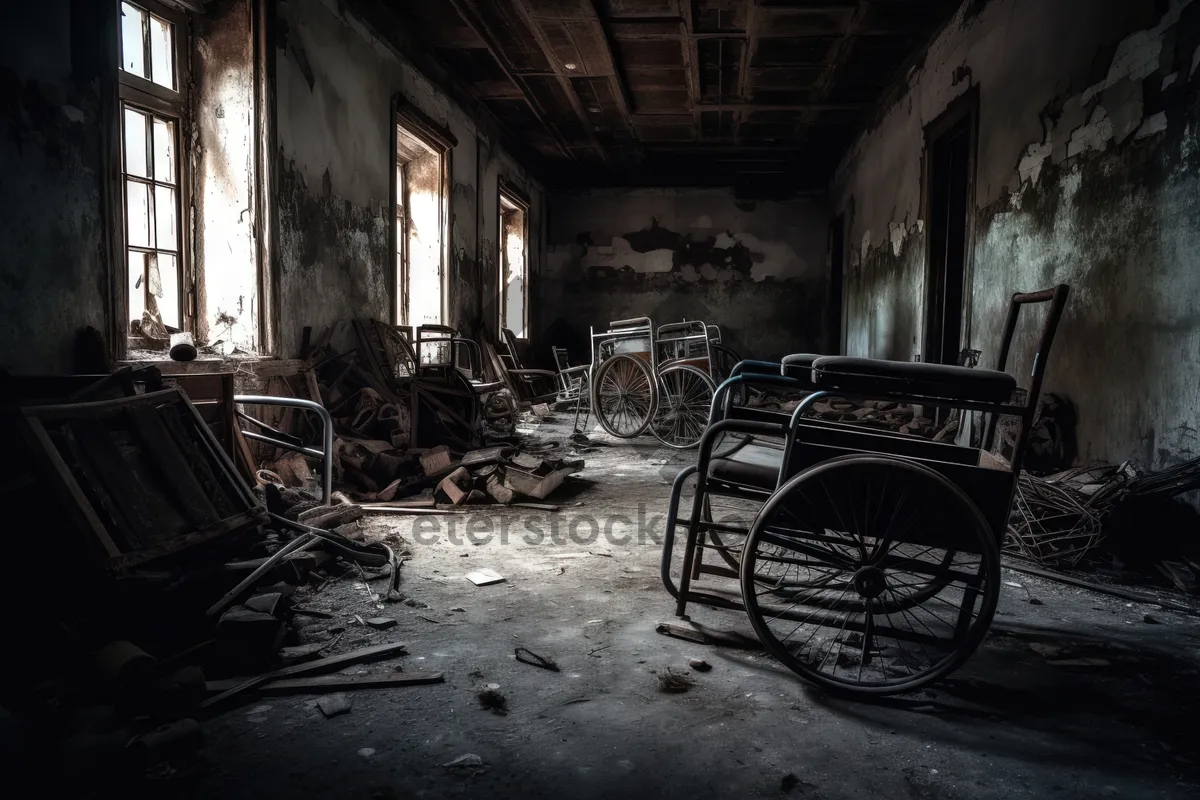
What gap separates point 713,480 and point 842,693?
734mm

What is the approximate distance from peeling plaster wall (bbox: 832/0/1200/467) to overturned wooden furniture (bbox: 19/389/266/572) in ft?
12.7

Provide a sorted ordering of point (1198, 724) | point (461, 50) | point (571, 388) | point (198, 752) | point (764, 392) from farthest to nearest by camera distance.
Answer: point (764, 392), point (571, 388), point (461, 50), point (1198, 724), point (198, 752)

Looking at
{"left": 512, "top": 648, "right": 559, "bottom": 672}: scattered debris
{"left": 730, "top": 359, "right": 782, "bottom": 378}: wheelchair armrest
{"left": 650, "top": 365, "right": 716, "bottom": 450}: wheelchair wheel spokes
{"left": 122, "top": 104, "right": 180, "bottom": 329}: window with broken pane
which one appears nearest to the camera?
{"left": 512, "top": 648, "right": 559, "bottom": 672}: scattered debris

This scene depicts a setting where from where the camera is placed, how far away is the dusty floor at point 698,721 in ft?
5.27

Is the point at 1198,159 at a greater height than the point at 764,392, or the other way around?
the point at 1198,159

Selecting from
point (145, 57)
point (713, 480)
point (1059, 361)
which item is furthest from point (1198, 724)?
point (145, 57)

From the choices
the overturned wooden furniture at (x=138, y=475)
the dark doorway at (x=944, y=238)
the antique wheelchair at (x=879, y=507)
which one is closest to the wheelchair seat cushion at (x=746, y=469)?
the antique wheelchair at (x=879, y=507)

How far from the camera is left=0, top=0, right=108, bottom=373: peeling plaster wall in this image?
2.92 meters

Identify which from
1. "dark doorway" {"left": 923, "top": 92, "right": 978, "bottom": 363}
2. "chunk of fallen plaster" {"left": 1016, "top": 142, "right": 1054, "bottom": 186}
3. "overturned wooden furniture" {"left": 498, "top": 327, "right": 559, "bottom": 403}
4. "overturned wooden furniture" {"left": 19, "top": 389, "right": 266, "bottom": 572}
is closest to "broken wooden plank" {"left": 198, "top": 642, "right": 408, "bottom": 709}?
"overturned wooden furniture" {"left": 19, "top": 389, "right": 266, "bottom": 572}

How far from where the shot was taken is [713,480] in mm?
2418

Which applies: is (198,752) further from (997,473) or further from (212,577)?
(997,473)

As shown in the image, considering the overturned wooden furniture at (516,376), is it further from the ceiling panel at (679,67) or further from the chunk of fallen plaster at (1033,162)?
the chunk of fallen plaster at (1033,162)

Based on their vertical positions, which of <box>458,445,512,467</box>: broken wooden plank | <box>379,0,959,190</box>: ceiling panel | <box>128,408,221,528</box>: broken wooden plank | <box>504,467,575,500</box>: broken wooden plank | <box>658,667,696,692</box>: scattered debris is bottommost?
<box>658,667,696,692</box>: scattered debris

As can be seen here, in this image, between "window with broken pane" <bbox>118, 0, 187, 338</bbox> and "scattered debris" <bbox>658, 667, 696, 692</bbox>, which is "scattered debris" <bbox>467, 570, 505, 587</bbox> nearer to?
"scattered debris" <bbox>658, 667, 696, 692</bbox>
